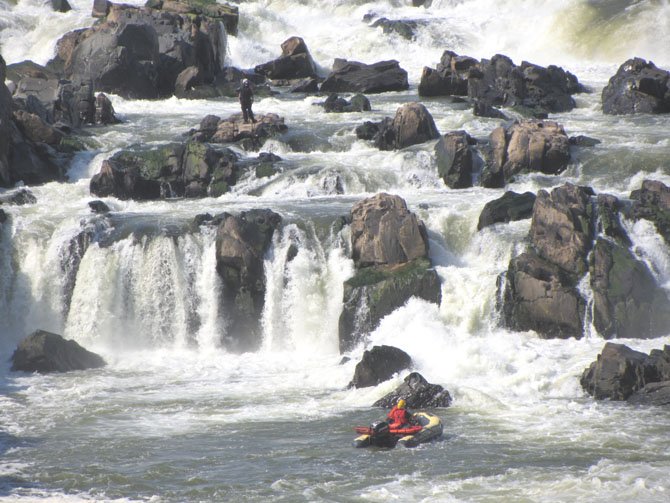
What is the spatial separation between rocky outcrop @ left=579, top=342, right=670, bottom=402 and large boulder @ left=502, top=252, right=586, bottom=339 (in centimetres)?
382

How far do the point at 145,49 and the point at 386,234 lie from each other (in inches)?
955

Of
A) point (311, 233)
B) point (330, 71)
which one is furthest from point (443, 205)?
point (330, 71)

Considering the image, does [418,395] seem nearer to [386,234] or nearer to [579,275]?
[579,275]

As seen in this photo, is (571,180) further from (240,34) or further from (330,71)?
(240,34)

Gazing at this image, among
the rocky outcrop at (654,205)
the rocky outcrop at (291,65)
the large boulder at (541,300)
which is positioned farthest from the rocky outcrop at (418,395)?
the rocky outcrop at (291,65)

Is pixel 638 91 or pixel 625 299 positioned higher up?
pixel 638 91

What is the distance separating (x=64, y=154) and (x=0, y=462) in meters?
20.5

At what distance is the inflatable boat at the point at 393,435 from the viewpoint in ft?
62.3

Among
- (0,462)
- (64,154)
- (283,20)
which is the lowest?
(0,462)

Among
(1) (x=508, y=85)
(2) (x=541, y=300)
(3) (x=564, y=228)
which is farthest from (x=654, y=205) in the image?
(1) (x=508, y=85)

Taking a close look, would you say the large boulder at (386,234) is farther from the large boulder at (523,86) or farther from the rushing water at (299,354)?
the large boulder at (523,86)

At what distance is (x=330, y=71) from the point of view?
54656mm

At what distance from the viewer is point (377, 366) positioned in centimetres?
2341

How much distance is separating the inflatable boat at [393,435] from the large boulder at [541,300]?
762 centimetres
